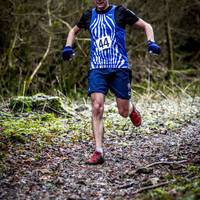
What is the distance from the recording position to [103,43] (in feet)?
21.8

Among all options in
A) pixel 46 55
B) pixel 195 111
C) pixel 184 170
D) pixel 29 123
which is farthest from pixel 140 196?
pixel 46 55

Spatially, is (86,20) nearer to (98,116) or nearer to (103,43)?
(103,43)

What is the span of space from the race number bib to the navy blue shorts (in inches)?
10.8

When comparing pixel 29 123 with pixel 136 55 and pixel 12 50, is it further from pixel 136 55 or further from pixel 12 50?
pixel 136 55

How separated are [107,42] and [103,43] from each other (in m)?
0.05

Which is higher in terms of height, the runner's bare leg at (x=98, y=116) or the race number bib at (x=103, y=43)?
the race number bib at (x=103, y=43)

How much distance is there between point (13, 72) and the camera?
46.7 ft

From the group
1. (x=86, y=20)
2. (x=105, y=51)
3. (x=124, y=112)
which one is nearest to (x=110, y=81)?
(x=105, y=51)

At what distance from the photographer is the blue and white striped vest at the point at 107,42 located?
661cm

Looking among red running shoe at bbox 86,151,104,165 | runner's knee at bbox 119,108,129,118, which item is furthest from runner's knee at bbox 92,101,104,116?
runner's knee at bbox 119,108,129,118

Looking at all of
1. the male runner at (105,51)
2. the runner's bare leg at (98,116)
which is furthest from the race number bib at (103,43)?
the runner's bare leg at (98,116)

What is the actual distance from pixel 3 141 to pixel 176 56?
12.3 m

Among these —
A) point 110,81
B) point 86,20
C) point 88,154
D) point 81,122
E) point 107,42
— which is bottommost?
point 81,122

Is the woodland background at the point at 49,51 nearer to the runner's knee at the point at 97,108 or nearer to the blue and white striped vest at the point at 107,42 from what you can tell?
the blue and white striped vest at the point at 107,42
